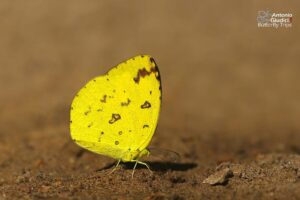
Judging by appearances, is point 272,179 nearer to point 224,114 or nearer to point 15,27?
point 224,114

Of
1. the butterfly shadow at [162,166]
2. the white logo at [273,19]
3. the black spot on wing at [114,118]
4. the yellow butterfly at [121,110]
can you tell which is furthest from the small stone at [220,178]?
the white logo at [273,19]

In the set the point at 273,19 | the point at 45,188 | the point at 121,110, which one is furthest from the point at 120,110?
the point at 273,19

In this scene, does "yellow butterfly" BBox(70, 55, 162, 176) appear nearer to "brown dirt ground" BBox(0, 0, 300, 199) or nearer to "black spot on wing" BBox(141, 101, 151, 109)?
"black spot on wing" BBox(141, 101, 151, 109)

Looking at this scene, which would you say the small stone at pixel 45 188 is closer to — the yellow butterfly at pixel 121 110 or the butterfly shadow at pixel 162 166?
the yellow butterfly at pixel 121 110

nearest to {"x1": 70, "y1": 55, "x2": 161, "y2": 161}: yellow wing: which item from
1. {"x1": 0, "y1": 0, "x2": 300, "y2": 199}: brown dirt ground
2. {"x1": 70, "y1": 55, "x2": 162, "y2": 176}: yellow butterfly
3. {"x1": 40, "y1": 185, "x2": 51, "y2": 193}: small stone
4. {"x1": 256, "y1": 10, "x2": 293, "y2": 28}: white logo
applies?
{"x1": 70, "y1": 55, "x2": 162, "y2": 176}: yellow butterfly

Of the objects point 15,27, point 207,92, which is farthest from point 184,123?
point 15,27

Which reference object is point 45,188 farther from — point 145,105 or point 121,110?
point 145,105
